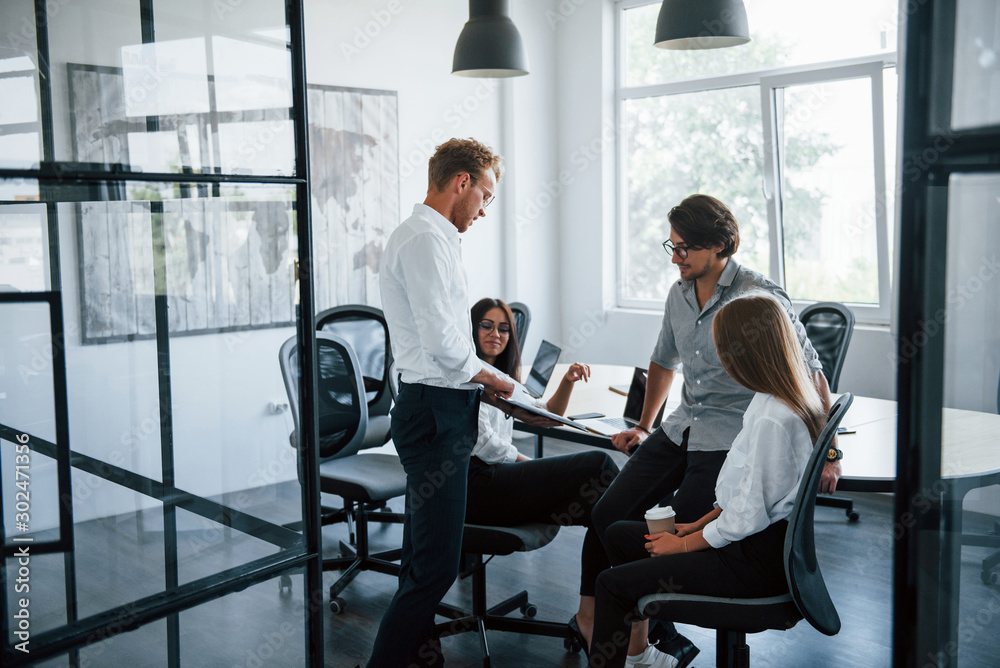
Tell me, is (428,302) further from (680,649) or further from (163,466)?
(680,649)

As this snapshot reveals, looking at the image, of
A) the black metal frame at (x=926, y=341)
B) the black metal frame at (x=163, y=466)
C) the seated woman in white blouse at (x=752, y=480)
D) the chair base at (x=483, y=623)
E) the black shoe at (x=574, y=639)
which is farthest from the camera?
the chair base at (x=483, y=623)

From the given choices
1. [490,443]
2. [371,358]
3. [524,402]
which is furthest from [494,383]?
[371,358]

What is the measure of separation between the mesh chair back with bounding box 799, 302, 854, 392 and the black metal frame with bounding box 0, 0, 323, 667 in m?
2.76

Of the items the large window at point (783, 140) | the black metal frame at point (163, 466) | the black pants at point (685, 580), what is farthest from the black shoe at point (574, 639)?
the large window at point (783, 140)

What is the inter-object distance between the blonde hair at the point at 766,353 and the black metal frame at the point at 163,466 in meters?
1.02

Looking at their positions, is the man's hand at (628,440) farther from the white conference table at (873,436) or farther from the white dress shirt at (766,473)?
the white dress shirt at (766,473)

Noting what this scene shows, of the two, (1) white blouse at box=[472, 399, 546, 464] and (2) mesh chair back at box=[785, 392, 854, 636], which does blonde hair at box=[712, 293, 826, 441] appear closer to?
(2) mesh chair back at box=[785, 392, 854, 636]

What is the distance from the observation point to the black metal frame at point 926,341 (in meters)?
1.30

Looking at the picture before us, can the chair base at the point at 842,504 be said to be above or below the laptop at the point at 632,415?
below

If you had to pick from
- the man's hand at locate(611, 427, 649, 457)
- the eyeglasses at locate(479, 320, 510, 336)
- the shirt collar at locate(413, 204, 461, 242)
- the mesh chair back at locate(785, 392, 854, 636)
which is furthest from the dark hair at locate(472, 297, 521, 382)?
the mesh chair back at locate(785, 392, 854, 636)

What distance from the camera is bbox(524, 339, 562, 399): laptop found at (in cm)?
334

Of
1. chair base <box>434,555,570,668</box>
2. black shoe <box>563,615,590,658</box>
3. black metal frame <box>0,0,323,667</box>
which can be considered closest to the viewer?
black metal frame <box>0,0,323,667</box>

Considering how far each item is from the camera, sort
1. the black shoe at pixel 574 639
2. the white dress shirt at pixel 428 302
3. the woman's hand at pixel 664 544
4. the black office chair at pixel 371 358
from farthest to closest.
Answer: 1. the black office chair at pixel 371 358
2. the black shoe at pixel 574 639
3. the white dress shirt at pixel 428 302
4. the woman's hand at pixel 664 544

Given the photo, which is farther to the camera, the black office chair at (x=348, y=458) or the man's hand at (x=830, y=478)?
the black office chair at (x=348, y=458)
